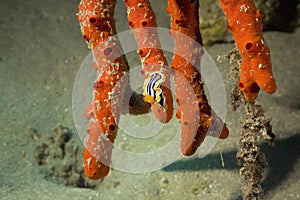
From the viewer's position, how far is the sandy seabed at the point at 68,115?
2.55 metres

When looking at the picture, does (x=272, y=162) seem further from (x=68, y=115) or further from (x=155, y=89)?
(x=68, y=115)

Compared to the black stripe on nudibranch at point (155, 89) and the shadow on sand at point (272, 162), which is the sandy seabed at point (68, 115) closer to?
the shadow on sand at point (272, 162)

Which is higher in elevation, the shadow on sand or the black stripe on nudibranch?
the black stripe on nudibranch

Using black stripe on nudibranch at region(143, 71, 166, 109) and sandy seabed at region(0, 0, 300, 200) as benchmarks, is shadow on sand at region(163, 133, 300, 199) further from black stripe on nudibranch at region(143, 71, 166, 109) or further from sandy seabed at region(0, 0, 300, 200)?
black stripe on nudibranch at region(143, 71, 166, 109)

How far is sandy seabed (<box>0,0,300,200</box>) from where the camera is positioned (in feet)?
8.37

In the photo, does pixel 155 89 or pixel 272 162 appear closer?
pixel 155 89

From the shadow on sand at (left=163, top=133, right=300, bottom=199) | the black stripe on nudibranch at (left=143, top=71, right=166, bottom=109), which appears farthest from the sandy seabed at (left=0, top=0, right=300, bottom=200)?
the black stripe on nudibranch at (left=143, top=71, right=166, bottom=109)

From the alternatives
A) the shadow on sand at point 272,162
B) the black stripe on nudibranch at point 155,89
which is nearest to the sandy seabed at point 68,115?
the shadow on sand at point 272,162

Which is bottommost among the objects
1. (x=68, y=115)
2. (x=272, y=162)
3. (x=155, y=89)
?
(x=272, y=162)

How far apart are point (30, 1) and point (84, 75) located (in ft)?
4.87

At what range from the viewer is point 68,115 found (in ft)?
11.0

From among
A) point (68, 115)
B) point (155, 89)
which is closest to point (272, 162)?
point (155, 89)

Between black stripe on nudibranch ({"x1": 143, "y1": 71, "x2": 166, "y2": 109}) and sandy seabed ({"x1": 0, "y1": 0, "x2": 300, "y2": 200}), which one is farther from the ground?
black stripe on nudibranch ({"x1": 143, "y1": 71, "x2": 166, "y2": 109})

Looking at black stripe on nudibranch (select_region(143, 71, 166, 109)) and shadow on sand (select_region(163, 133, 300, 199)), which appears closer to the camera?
black stripe on nudibranch (select_region(143, 71, 166, 109))
